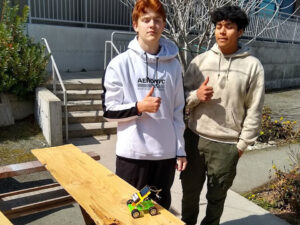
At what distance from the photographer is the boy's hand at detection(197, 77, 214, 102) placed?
216 cm

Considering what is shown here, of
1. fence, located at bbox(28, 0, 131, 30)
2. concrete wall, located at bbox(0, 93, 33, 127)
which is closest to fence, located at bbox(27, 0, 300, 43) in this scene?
fence, located at bbox(28, 0, 131, 30)

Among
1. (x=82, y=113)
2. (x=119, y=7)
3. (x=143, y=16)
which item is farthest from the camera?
(x=119, y=7)

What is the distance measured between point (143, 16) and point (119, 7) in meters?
7.98

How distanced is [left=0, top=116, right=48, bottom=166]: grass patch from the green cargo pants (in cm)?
276

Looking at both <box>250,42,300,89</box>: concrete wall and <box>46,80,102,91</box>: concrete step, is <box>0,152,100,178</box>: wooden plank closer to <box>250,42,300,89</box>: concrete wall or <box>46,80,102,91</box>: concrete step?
<box>46,80,102,91</box>: concrete step

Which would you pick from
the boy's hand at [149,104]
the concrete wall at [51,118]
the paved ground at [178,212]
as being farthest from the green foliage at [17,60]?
the boy's hand at [149,104]

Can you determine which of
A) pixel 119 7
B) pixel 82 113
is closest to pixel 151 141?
pixel 82 113

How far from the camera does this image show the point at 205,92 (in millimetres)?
2156

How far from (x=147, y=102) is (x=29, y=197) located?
6.55 ft

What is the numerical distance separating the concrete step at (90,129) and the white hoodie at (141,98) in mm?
3513

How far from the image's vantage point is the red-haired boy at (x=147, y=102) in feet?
6.20

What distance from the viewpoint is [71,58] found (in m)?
8.41

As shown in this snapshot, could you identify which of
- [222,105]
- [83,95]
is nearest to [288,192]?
[222,105]

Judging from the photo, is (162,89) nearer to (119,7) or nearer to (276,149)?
(276,149)
